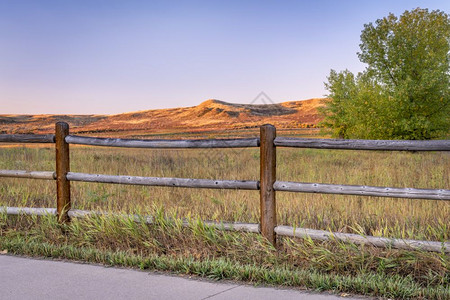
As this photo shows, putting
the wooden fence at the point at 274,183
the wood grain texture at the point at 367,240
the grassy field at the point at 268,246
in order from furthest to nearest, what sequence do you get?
the wooden fence at the point at 274,183 < the wood grain texture at the point at 367,240 < the grassy field at the point at 268,246

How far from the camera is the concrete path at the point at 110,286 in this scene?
4.85 metres

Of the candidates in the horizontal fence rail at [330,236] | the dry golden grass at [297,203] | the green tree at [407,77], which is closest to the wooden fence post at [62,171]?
the dry golden grass at [297,203]

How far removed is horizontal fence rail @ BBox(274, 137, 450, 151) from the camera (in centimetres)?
563

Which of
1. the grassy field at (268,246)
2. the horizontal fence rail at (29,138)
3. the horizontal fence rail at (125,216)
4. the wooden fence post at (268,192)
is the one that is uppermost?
the horizontal fence rail at (29,138)

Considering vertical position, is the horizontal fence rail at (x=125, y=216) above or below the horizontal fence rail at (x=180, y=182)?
below

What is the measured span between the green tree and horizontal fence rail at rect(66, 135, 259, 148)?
1995 centimetres

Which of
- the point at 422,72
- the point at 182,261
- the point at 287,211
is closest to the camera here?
the point at 182,261

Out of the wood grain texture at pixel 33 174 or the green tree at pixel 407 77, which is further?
the green tree at pixel 407 77

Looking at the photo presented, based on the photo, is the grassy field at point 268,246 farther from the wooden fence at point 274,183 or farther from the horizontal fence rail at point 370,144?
the horizontal fence rail at point 370,144

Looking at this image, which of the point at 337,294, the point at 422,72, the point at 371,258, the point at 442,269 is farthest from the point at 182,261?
the point at 422,72

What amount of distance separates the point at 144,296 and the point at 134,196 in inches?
188

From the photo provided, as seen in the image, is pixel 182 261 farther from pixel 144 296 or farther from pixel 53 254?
pixel 53 254

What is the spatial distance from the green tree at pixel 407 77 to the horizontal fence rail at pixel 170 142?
19946 millimetres

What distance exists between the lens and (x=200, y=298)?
4.77m
